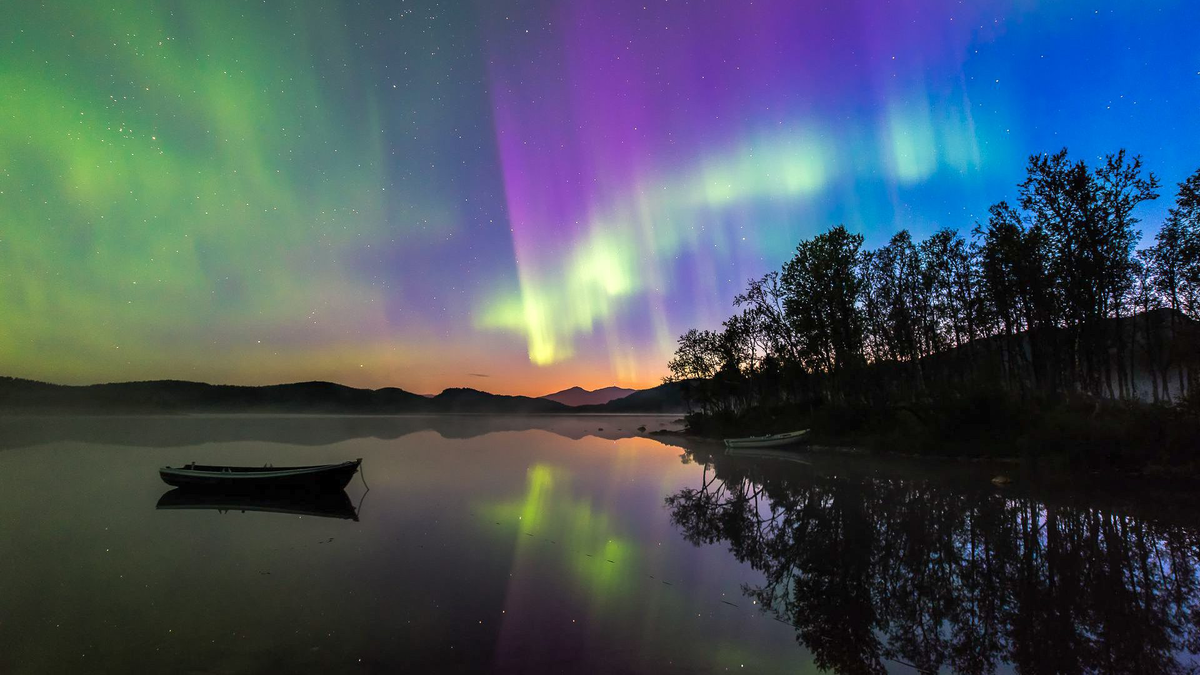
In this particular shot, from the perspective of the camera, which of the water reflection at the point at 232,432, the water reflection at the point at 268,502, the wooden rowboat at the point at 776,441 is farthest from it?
the water reflection at the point at 232,432

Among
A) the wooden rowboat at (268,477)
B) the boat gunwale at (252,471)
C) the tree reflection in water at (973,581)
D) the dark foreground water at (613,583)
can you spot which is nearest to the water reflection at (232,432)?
the boat gunwale at (252,471)

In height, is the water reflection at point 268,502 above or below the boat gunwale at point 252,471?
below

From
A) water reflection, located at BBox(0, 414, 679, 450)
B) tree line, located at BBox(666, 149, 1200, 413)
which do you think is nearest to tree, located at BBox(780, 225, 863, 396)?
tree line, located at BBox(666, 149, 1200, 413)

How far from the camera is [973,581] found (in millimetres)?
11289

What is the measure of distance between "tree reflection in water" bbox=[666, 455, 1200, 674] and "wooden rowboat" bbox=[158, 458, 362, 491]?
17660 millimetres

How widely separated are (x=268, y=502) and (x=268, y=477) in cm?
179

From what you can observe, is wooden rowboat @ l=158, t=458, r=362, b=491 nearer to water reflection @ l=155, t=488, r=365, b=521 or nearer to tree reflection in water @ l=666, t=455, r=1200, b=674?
water reflection @ l=155, t=488, r=365, b=521

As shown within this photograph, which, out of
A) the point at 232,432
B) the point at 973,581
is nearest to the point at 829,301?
the point at 973,581

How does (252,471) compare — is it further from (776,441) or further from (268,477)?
(776,441)

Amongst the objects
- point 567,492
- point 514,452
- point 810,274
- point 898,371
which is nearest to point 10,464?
point 514,452

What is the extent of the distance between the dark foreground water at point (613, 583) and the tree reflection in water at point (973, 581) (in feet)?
0.22

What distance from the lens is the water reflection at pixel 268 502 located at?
22380mm

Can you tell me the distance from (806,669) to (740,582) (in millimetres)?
4446

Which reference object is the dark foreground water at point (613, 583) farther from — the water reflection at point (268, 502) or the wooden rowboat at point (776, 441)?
the wooden rowboat at point (776, 441)
